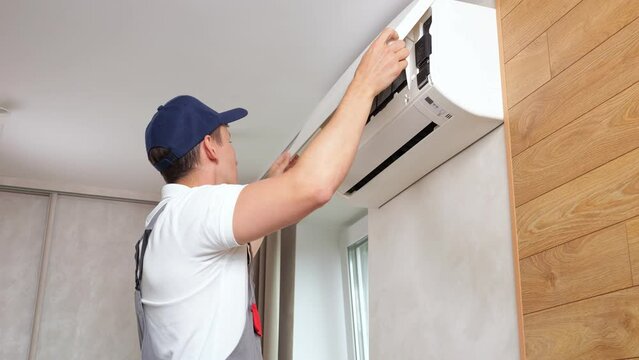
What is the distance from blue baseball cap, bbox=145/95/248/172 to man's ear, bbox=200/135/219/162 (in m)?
0.01

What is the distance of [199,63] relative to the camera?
2938mm

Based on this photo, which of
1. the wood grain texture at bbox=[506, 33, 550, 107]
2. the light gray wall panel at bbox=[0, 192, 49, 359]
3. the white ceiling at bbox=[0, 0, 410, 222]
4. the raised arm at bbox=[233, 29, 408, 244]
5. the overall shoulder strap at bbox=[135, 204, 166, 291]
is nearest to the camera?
the raised arm at bbox=[233, 29, 408, 244]

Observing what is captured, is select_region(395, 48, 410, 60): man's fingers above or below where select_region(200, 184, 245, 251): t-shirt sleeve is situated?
above

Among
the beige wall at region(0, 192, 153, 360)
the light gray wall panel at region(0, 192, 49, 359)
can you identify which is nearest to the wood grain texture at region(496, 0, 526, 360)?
the beige wall at region(0, 192, 153, 360)

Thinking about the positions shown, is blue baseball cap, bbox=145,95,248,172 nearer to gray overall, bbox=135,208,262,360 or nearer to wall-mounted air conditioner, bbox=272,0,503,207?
gray overall, bbox=135,208,262,360

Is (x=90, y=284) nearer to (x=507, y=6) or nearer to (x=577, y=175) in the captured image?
(x=507, y=6)

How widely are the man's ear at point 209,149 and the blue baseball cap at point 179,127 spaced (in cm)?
1

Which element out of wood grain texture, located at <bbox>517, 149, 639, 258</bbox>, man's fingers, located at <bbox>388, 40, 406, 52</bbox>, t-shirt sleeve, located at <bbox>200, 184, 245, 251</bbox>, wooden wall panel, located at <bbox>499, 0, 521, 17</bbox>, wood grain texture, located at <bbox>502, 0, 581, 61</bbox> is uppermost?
wooden wall panel, located at <bbox>499, 0, 521, 17</bbox>

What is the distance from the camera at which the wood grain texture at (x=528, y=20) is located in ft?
5.65

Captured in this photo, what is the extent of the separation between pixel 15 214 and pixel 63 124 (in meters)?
A: 1.03

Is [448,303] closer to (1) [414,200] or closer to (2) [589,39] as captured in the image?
(1) [414,200]

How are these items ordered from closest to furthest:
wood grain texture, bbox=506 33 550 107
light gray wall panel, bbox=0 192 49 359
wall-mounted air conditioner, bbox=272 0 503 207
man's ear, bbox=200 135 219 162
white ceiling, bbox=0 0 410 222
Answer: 1. man's ear, bbox=200 135 219 162
2. wood grain texture, bbox=506 33 550 107
3. wall-mounted air conditioner, bbox=272 0 503 207
4. white ceiling, bbox=0 0 410 222
5. light gray wall panel, bbox=0 192 49 359

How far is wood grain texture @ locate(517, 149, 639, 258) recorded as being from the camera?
139cm

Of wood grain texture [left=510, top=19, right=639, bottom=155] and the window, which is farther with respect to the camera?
the window
